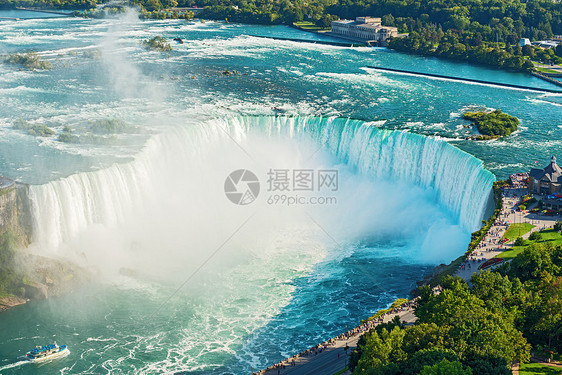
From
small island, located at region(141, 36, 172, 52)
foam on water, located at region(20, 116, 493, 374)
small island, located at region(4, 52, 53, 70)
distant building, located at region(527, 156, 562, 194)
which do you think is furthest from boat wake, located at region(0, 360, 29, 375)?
small island, located at region(141, 36, 172, 52)

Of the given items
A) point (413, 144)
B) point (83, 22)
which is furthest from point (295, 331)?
point (83, 22)

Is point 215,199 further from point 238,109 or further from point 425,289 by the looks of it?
point 425,289

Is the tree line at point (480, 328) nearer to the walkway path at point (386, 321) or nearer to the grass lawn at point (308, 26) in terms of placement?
the walkway path at point (386, 321)

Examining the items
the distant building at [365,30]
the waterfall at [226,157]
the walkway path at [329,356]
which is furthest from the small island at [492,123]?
the distant building at [365,30]

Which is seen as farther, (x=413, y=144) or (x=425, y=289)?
(x=413, y=144)

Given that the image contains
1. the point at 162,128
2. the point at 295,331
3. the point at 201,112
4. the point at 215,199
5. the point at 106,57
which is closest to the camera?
the point at 295,331

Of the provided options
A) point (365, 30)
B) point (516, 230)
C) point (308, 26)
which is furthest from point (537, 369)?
point (308, 26)
